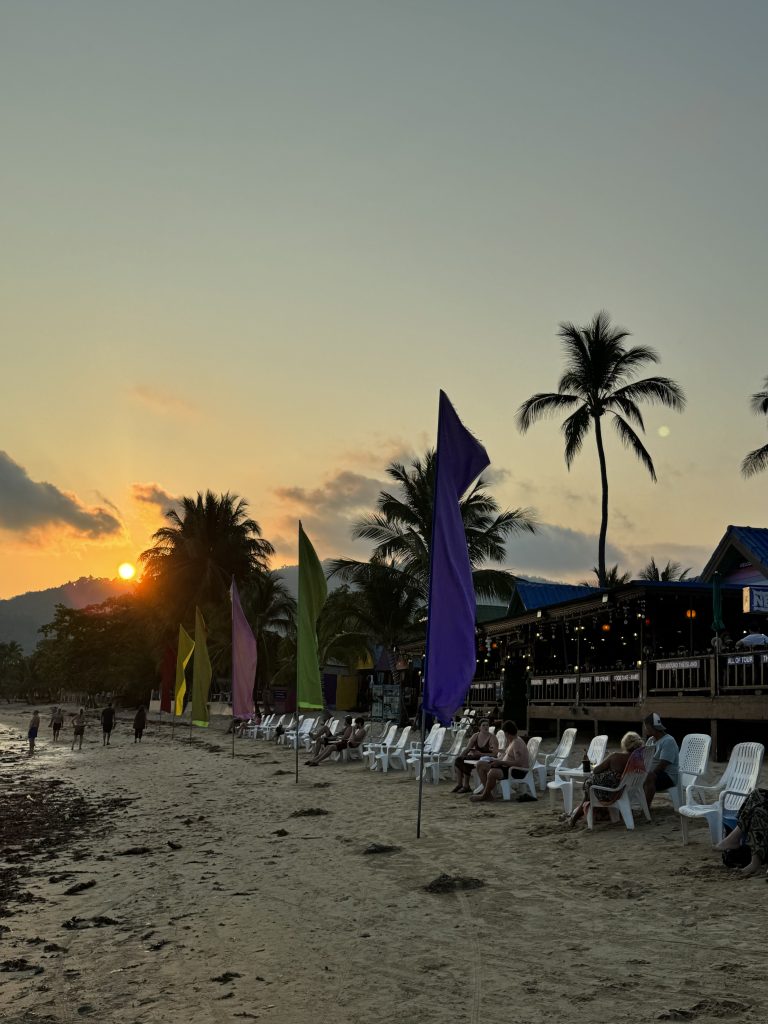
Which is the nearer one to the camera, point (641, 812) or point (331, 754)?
point (641, 812)

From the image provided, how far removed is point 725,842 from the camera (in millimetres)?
7559

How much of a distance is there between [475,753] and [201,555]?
142ft

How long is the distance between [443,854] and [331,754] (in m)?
12.3

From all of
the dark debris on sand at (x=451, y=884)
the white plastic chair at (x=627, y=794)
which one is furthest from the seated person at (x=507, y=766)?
the dark debris on sand at (x=451, y=884)

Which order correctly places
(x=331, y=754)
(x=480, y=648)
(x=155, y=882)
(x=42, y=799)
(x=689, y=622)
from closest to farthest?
(x=155, y=882) < (x=42, y=799) < (x=331, y=754) < (x=689, y=622) < (x=480, y=648)

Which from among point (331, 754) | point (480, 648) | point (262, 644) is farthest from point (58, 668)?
point (331, 754)

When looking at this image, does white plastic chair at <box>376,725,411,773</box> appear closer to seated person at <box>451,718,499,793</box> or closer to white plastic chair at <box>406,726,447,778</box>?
white plastic chair at <box>406,726,447,778</box>

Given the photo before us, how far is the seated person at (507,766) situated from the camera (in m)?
12.7

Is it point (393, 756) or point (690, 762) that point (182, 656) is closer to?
point (393, 756)

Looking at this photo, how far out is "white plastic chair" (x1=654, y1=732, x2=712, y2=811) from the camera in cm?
973

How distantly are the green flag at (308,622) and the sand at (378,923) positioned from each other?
2.46 metres

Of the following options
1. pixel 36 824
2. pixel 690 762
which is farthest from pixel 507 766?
pixel 36 824

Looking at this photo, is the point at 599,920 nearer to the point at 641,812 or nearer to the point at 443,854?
the point at 443,854

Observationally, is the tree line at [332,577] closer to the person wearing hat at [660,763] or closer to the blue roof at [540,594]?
the blue roof at [540,594]
